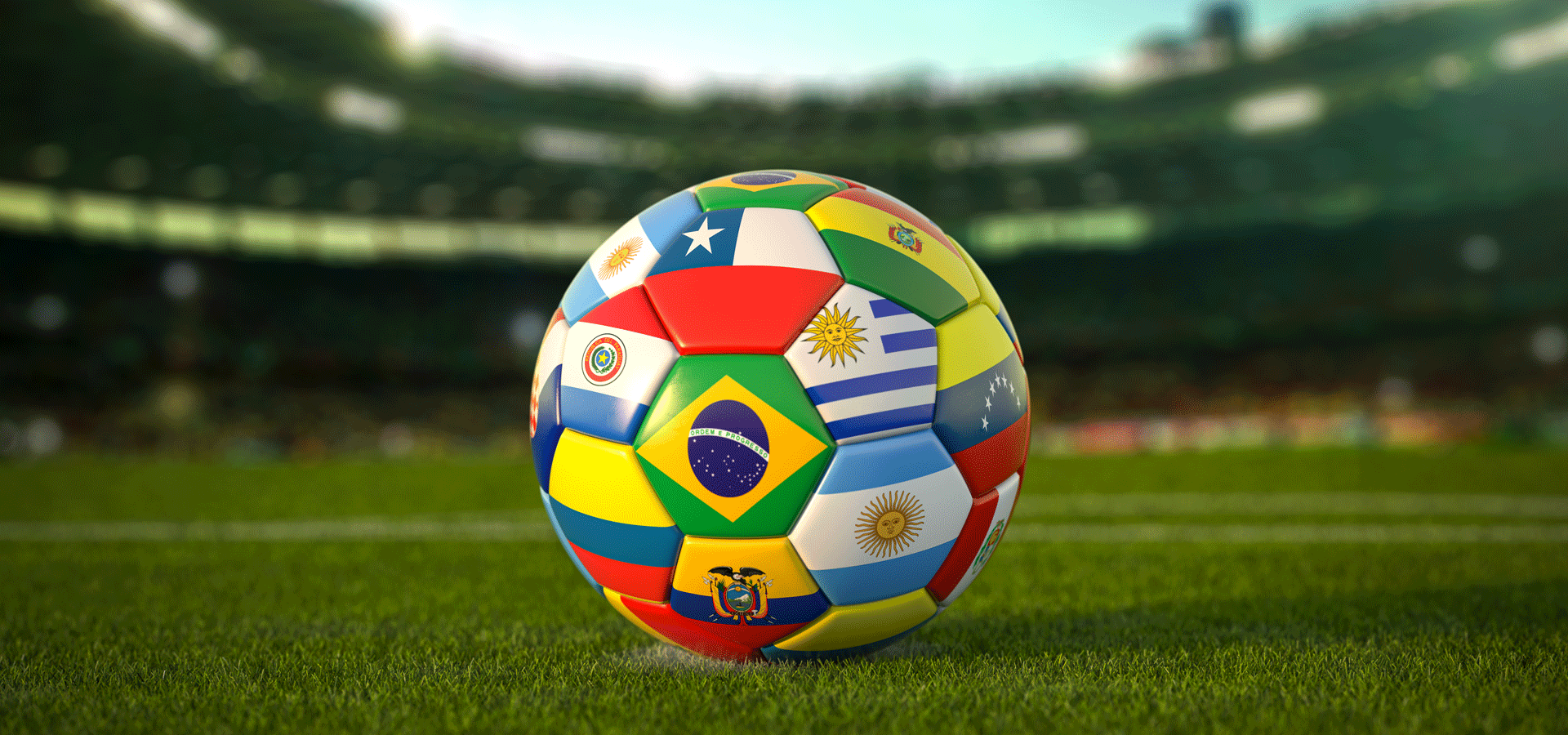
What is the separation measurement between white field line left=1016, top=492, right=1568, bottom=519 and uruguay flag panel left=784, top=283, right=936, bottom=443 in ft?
16.2

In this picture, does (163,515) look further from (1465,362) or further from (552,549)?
(1465,362)

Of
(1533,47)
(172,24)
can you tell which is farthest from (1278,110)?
(172,24)

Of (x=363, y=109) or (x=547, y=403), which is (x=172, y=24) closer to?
(x=363, y=109)

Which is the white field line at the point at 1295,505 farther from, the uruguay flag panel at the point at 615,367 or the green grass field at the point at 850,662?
the uruguay flag panel at the point at 615,367

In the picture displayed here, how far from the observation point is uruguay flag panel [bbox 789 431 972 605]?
2.28 m

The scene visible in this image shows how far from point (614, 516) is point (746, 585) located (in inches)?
15.5

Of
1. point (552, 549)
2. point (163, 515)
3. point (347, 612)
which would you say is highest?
point (347, 612)

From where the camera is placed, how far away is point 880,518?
233cm

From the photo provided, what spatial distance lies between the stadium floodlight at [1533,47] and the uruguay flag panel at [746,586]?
33719mm

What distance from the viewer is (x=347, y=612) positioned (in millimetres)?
3508

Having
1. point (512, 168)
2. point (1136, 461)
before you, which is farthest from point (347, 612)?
point (512, 168)

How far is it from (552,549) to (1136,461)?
10811 mm

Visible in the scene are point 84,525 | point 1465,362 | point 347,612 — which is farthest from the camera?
point 1465,362

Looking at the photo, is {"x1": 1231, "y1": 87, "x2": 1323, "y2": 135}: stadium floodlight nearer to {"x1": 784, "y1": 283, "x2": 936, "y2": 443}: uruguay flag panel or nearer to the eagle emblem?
{"x1": 784, "y1": 283, "x2": 936, "y2": 443}: uruguay flag panel
